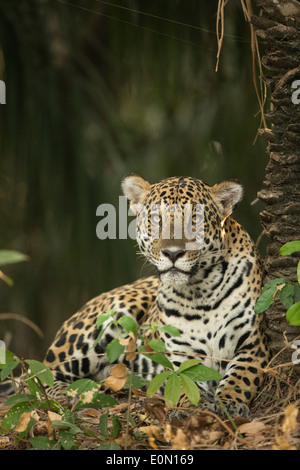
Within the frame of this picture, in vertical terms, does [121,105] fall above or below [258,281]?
above

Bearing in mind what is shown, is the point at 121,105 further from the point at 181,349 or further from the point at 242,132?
the point at 181,349

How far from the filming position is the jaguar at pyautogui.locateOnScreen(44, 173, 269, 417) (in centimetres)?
512

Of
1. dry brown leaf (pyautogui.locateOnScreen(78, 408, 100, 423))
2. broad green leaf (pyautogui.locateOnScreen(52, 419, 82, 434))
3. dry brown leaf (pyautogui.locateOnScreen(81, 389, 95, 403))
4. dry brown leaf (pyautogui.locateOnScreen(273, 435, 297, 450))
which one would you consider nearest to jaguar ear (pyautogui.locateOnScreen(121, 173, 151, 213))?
dry brown leaf (pyautogui.locateOnScreen(78, 408, 100, 423))

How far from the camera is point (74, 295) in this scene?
27.0 ft

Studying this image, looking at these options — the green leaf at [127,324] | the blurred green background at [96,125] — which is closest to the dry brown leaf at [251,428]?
the green leaf at [127,324]

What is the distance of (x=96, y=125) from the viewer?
Result: 8.31 m

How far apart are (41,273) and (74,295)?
17.8 inches

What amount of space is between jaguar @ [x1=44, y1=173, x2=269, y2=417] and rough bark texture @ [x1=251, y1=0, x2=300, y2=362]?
346mm

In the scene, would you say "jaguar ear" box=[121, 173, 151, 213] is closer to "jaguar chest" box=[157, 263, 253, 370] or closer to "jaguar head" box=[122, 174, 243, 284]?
"jaguar head" box=[122, 174, 243, 284]

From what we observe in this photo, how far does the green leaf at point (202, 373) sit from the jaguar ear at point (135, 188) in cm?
206
